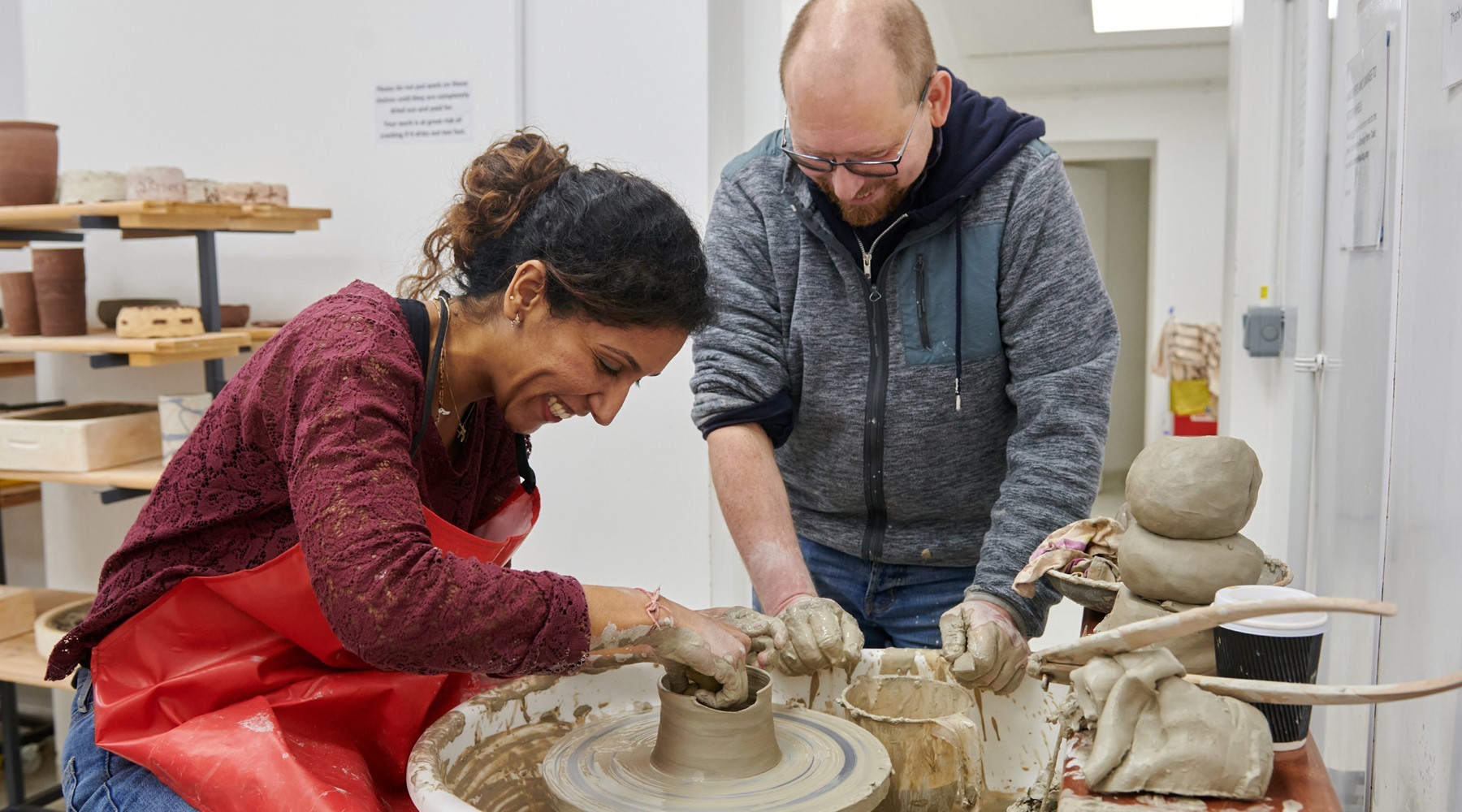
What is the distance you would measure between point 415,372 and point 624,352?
0.87 feet

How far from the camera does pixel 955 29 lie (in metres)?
6.32

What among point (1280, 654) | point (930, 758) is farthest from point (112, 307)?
point (1280, 654)

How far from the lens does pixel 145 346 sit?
284cm

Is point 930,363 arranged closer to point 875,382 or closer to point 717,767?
point 875,382

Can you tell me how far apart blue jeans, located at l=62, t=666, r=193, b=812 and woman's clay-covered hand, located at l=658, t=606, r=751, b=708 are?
1.86 ft

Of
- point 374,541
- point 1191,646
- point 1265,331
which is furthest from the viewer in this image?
point 1265,331

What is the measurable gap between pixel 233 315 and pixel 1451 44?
10.0 feet

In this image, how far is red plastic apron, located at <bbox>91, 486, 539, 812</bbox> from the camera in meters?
1.21

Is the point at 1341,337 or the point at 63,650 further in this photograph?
the point at 1341,337

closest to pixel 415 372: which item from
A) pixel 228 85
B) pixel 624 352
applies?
pixel 624 352

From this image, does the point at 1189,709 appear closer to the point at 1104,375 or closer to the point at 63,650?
the point at 1104,375

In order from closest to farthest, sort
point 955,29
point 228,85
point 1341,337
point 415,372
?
point 415,372, point 1341,337, point 228,85, point 955,29

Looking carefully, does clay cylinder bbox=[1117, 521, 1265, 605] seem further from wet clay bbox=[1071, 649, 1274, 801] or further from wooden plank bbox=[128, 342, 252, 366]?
wooden plank bbox=[128, 342, 252, 366]

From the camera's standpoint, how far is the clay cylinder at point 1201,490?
99cm
